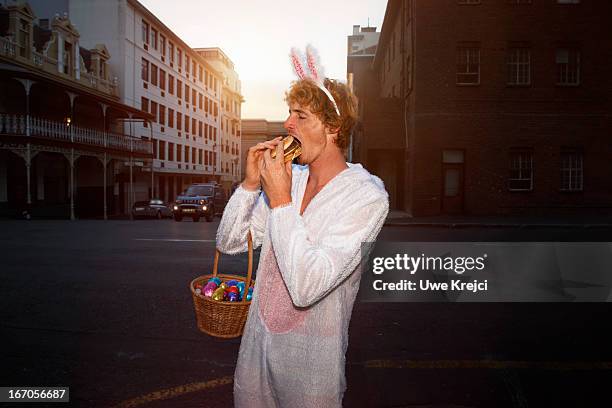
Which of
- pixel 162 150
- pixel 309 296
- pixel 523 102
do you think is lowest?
pixel 309 296

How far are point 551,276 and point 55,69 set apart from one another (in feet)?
100

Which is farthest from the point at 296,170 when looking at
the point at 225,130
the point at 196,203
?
the point at 225,130

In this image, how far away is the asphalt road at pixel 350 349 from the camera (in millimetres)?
3467

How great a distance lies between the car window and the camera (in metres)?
22.7

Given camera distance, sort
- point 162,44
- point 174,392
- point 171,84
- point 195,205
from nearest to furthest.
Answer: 1. point 174,392
2. point 195,205
3. point 162,44
4. point 171,84

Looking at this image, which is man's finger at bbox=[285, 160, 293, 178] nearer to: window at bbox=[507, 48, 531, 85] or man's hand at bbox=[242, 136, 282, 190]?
man's hand at bbox=[242, 136, 282, 190]

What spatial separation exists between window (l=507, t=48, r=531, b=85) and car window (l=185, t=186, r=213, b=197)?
49.6ft

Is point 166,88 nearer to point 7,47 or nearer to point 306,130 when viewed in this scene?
point 7,47

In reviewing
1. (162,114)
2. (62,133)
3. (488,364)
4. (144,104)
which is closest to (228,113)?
(162,114)

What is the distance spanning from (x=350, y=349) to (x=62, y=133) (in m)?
24.4

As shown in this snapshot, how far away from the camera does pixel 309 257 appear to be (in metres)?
1.52

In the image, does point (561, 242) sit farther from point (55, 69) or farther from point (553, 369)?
point (55, 69)

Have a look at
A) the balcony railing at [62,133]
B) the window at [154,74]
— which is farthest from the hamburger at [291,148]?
the window at [154,74]

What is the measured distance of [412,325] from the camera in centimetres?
524
